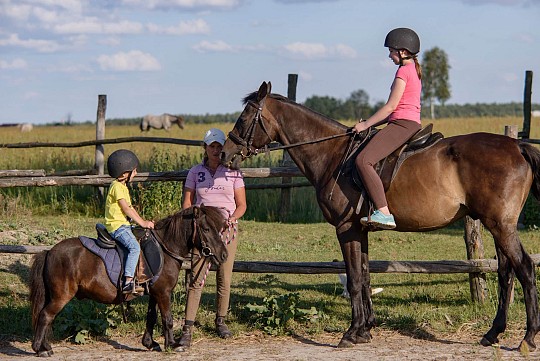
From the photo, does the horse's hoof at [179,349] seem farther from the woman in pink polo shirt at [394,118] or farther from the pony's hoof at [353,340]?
the woman in pink polo shirt at [394,118]

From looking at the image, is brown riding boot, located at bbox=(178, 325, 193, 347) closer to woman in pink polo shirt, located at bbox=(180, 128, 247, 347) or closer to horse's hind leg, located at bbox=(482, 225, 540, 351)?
woman in pink polo shirt, located at bbox=(180, 128, 247, 347)

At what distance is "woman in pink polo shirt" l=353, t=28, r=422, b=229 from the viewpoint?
6852 millimetres

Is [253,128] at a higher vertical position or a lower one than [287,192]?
higher

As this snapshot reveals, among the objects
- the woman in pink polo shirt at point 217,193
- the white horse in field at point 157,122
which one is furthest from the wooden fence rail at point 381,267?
the white horse in field at point 157,122

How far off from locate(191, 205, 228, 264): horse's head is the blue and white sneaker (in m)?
1.23

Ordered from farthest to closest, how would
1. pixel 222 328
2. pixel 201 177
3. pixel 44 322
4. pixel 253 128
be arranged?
pixel 222 328
pixel 253 128
pixel 201 177
pixel 44 322

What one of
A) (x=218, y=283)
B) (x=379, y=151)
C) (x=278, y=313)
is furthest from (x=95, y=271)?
(x=379, y=151)

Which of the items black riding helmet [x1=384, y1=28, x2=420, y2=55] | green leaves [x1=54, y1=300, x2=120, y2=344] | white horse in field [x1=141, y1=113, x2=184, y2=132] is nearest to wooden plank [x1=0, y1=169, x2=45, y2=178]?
green leaves [x1=54, y1=300, x2=120, y2=344]

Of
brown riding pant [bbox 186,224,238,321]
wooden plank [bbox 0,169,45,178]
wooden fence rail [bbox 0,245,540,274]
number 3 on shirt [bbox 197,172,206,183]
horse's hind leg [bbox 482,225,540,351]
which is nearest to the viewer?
horse's hind leg [bbox 482,225,540,351]

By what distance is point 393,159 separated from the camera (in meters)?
7.07

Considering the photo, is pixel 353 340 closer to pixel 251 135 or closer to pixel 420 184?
pixel 420 184

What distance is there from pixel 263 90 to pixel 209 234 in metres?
1.51

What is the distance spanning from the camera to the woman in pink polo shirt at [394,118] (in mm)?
6852

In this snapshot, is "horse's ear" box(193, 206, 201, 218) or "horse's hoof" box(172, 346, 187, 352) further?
"horse's hoof" box(172, 346, 187, 352)
